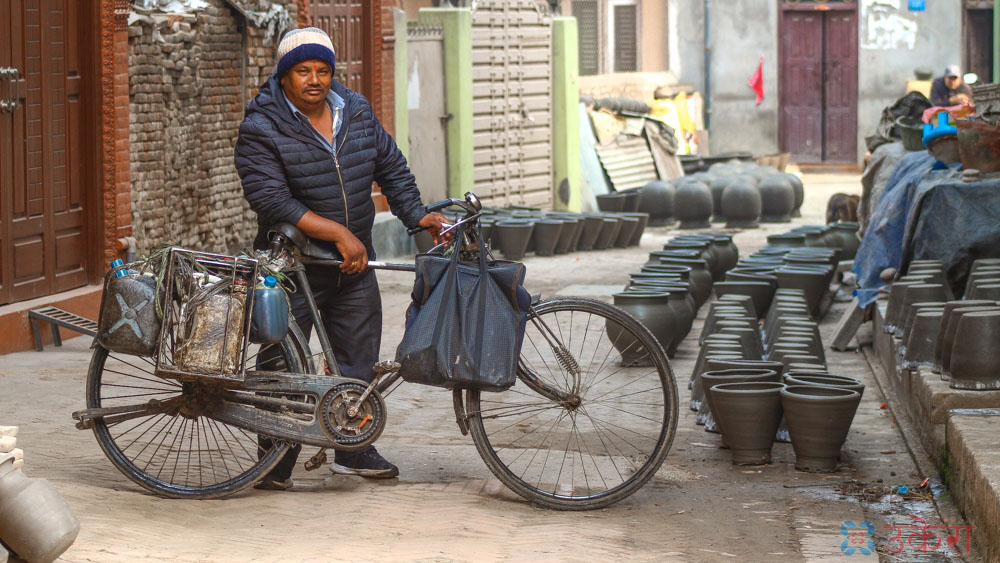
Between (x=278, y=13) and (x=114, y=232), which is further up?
(x=278, y=13)

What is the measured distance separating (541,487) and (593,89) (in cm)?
1837

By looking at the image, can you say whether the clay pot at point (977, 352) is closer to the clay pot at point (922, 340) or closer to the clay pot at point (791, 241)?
the clay pot at point (922, 340)

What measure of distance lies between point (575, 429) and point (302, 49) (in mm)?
1635

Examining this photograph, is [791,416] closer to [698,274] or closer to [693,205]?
[698,274]

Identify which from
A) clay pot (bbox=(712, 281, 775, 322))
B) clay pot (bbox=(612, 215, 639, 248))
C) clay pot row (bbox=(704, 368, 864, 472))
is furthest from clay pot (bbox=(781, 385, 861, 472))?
clay pot (bbox=(612, 215, 639, 248))

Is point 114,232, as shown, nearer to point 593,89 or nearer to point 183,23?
point 183,23

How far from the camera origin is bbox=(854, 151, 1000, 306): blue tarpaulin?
804 centimetres

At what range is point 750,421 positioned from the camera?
5.54 m

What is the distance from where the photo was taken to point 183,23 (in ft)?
32.2

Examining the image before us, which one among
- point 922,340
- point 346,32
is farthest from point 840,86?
point 922,340

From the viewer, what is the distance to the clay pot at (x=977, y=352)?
17.8ft

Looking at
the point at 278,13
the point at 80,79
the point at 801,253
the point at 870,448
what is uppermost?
the point at 278,13

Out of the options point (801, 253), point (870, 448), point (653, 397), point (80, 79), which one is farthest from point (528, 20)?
point (870, 448)

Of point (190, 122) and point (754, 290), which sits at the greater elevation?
point (190, 122)
